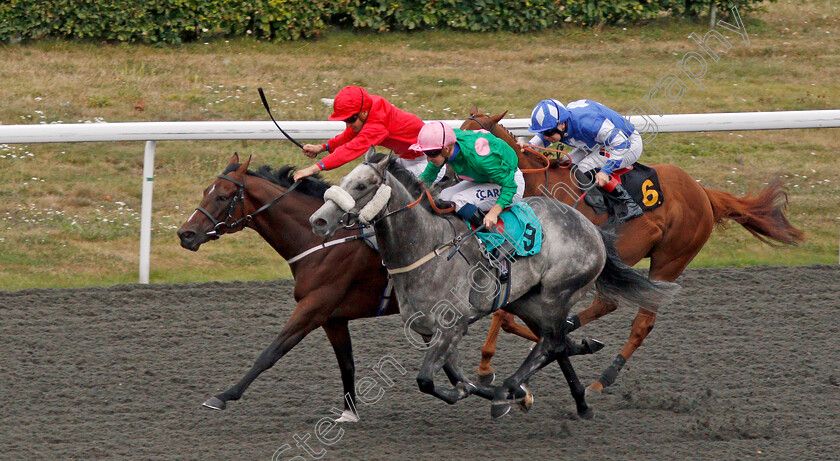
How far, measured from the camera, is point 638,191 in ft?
18.2

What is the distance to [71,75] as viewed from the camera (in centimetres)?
992

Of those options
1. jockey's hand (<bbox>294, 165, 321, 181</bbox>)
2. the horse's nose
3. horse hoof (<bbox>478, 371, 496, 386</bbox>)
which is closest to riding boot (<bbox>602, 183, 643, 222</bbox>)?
horse hoof (<bbox>478, 371, 496, 386</bbox>)

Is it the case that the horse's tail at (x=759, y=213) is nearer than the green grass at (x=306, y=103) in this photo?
Yes

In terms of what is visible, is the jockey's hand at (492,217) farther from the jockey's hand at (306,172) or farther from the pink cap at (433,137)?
the jockey's hand at (306,172)

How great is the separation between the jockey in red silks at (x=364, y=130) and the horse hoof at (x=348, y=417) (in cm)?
114

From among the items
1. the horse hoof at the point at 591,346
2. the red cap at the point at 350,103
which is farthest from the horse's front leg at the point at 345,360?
the horse hoof at the point at 591,346

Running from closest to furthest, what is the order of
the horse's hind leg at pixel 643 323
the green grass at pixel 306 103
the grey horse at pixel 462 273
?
1. the grey horse at pixel 462 273
2. the horse's hind leg at pixel 643 323
3. the green grass at pixel 306 103

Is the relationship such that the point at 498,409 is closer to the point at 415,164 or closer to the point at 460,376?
the point at 460,376

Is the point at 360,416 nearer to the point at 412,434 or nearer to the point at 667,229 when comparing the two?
the point at 412,434

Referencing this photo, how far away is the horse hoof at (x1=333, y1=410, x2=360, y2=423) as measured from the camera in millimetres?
4781

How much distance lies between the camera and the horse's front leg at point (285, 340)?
4.49 metres

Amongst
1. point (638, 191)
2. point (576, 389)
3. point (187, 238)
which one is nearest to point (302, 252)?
point (187, 238)

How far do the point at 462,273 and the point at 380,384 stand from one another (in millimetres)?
1193

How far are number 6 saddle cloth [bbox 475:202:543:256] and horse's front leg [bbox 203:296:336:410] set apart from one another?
2.66ft
